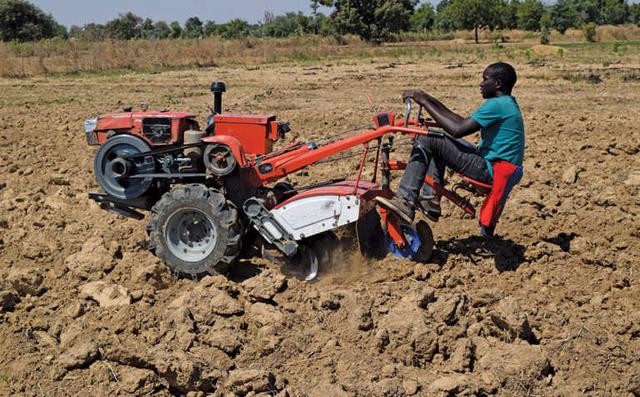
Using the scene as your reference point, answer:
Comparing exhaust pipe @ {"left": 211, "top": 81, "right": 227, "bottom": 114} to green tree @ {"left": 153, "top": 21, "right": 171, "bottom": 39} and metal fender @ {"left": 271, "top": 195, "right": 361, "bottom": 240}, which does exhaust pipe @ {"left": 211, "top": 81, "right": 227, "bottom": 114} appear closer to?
metal fender @ {"left": 271, "top": 195, "right": 361, "bottom": 240}

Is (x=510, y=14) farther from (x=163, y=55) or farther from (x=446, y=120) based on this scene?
(x=446, y=120)

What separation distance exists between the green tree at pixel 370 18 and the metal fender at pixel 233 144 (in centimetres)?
4291

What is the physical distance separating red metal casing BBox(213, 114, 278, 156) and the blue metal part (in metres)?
1.33

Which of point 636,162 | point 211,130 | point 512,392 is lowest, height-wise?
point 512,392

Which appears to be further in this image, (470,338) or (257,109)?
(257,109)

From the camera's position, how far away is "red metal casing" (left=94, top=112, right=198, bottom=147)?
21.2 ft

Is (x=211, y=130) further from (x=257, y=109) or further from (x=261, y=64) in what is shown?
(x=261, y=64)

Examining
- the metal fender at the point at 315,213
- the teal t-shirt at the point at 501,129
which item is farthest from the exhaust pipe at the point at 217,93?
the teal t-shirt at the point at 501,129

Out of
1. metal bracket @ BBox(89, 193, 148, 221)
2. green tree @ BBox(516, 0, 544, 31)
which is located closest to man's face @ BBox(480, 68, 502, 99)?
metal bracket @ BBox(89, 193, 148, 221)

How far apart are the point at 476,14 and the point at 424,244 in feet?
179

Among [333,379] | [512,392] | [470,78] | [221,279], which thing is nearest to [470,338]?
[512,392]

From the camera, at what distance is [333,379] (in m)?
4.60

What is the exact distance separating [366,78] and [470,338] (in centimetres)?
1534

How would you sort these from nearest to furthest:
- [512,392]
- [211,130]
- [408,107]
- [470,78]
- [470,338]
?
[512,392] → [470,338] → [408,107] → [211,130] → [470,78]
